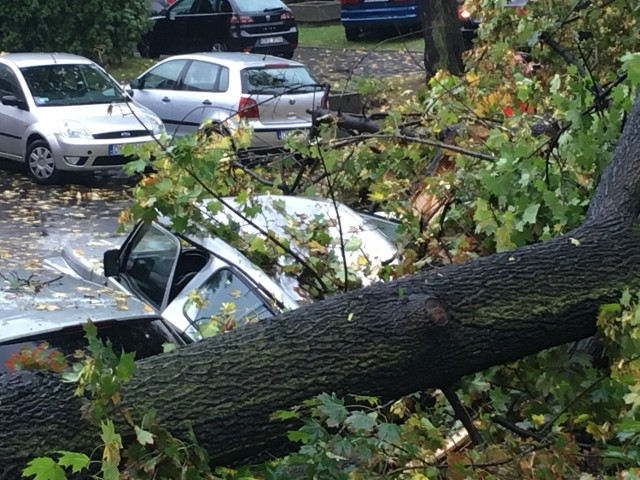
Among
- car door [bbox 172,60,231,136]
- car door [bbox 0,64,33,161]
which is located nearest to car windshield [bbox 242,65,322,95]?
car door [bbox 172,60,231,136]

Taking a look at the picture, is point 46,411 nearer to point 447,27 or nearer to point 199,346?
point 199,346

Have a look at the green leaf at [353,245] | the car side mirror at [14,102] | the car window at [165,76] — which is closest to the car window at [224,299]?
the green leaf at [353,245]

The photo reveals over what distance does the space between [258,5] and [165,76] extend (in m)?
8.23

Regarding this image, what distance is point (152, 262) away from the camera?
6582 millimetres

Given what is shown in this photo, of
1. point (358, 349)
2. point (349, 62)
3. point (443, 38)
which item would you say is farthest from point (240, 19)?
point (358, 349)

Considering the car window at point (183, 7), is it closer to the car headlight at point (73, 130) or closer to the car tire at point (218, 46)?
the car tire at point (218, 46)

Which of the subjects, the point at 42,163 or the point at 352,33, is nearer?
the point at 42,163

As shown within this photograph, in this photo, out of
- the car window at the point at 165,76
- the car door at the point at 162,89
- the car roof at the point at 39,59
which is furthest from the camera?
the car window at the point at 165,76

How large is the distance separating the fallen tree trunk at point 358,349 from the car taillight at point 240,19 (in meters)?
19.2

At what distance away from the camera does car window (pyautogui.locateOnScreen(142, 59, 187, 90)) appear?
1508 centimetres

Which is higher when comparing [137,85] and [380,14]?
[137,85]

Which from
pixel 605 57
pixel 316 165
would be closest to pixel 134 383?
pixel 316 165

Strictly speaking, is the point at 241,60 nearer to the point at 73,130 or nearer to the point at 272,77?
the point at 272,77

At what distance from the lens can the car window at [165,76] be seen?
49.5 ft
